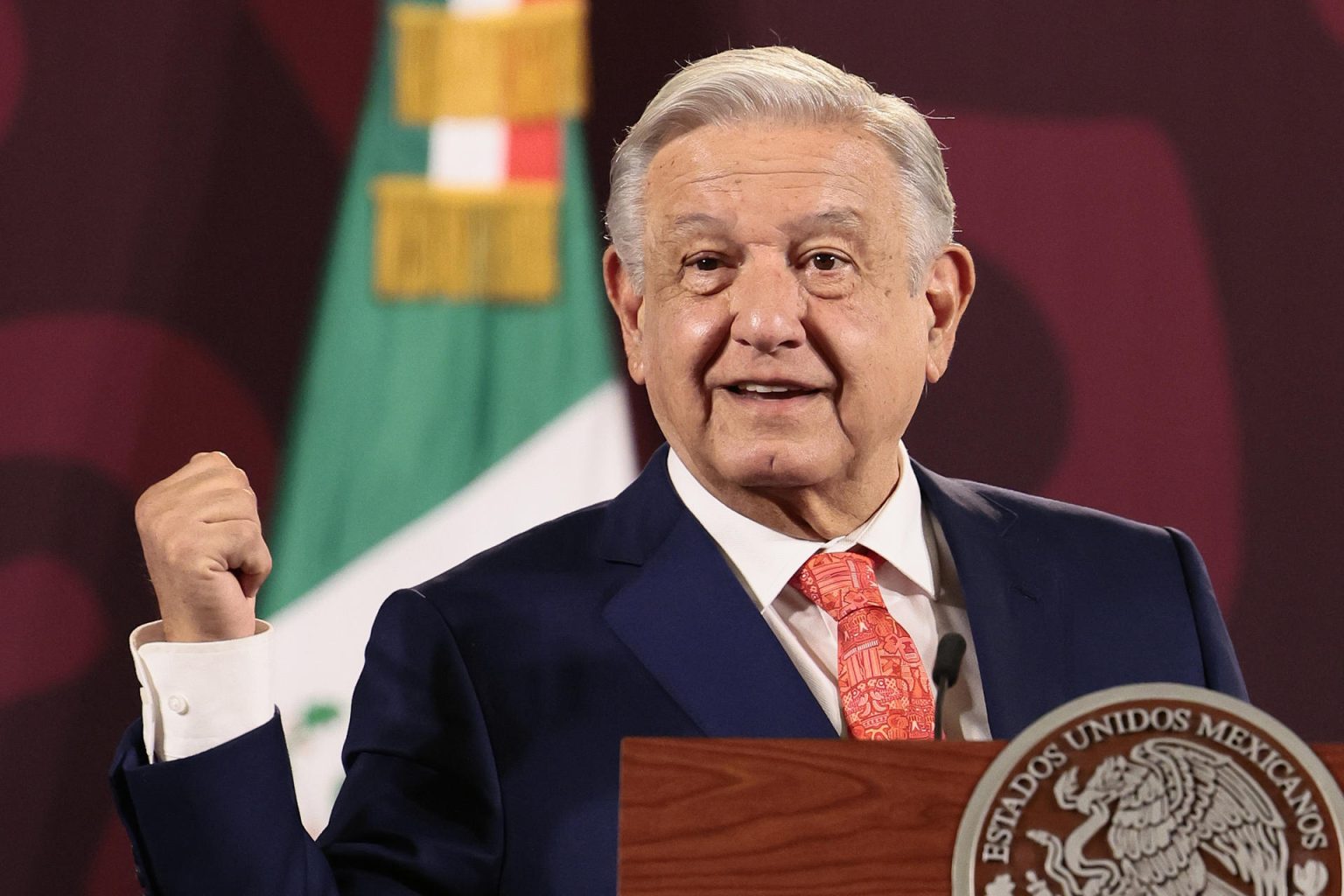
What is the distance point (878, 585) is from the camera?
68.7 inches

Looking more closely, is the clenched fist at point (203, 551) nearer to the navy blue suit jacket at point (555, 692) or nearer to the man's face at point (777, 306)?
the navy blue suit jacket at point (555, 692)

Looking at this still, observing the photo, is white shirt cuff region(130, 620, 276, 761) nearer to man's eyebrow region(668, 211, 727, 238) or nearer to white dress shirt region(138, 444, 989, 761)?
white dress shirt region(138, 444, 989, 761)

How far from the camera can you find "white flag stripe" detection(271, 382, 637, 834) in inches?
98.6

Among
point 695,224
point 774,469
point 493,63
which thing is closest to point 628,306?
point 695,224

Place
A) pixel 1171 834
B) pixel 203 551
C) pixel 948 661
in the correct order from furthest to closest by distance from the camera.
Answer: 1. pixel 948 661
2. pixel 203 551
3. pixel 1171 834

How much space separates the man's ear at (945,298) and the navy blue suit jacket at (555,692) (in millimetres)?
181

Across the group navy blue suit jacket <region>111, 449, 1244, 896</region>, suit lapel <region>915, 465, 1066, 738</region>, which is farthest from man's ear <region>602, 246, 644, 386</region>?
suit lapel <region>915, 465, 1066, 738</region>

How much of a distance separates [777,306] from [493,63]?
3.98ft

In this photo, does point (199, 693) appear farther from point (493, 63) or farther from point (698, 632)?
point (493, 63)

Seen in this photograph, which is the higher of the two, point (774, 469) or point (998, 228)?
point (998, 228)

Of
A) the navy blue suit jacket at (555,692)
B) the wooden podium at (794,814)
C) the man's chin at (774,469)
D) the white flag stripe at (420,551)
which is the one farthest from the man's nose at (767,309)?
the white flag stripe at (420,551)

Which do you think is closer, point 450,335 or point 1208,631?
point 1208,631

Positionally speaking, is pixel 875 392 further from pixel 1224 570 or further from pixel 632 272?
pixel 1224 570

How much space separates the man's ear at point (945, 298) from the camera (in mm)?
1875
